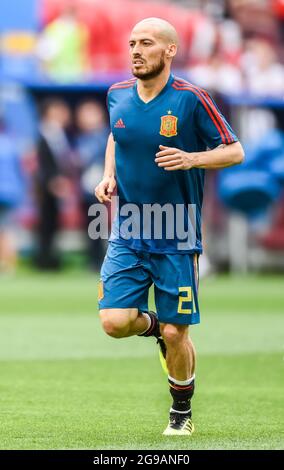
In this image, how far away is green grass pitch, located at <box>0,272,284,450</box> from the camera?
295 inches

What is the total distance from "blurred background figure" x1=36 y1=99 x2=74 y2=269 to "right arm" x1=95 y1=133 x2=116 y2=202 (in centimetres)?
1433

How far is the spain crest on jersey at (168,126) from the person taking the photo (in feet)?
25.1

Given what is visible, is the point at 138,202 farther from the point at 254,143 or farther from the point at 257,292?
the point at 254,143

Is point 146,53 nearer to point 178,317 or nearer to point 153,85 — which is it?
point 153,85

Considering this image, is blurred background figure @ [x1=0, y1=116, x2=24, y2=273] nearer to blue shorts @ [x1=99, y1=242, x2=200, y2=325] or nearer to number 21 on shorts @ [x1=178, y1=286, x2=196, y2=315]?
blue shorts @ [x1=99, y1=242, x2=200, y2=325]

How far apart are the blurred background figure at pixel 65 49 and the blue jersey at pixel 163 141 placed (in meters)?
15.6

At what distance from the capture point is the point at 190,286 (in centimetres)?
773

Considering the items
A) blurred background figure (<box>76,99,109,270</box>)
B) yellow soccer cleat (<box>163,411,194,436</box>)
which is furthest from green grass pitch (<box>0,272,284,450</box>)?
blurred background figure (<box>76,99,109,270</box>)

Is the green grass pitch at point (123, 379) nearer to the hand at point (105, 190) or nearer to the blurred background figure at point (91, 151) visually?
the hand at point (105, 190)

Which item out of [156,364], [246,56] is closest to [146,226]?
[156,364]

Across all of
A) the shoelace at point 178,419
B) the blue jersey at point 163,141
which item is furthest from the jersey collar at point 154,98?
the shoelace at point 178,419

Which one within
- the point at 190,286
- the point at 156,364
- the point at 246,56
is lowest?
the point at 156,364
